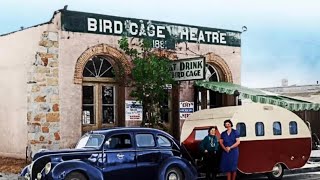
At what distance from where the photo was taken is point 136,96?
60.3 ft

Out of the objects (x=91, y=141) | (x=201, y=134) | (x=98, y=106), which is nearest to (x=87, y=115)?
(x=98, y=106)

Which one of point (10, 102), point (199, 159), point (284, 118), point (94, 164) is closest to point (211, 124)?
point (199, 159)

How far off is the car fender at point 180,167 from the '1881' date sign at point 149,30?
691cm

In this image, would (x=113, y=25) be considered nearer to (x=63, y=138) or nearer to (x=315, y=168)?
(x=63, y=138)

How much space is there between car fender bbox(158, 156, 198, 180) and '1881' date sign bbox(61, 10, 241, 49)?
22.7ft

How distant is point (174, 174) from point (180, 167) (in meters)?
0.22

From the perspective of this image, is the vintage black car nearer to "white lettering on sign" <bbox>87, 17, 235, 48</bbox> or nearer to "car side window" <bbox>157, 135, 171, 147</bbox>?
"car side window" <bbox>157, 135, 171, 147</bbox>

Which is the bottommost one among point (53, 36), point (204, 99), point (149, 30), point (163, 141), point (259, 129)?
point (163, 141)

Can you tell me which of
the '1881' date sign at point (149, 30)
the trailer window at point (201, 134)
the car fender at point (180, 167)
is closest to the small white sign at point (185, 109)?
the '1881' date sign at point (149, 30)

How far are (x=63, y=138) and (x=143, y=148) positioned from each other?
18.9 feet

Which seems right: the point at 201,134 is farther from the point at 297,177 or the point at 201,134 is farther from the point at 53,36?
the point at 53,36

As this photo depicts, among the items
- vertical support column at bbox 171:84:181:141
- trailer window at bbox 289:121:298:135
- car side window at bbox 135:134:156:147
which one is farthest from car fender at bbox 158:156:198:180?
vertical support column at bbox 171:84:181:141

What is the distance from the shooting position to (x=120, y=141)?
40.5 feet

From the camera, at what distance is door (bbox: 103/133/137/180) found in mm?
11930
